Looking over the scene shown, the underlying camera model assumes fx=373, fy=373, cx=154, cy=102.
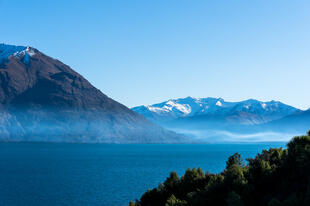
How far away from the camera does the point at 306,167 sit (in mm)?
56500

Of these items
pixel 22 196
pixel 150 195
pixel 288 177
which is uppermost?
pixel 288 177

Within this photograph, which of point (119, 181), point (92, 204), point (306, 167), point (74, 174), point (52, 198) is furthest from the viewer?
point (74, 174)

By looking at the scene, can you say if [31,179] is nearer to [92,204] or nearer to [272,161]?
[92,204]

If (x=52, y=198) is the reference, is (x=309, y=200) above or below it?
above

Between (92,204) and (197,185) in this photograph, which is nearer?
(197,185)

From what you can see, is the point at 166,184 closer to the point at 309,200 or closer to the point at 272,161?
the point at 272,161

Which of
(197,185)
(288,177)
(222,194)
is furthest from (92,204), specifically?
(288,177)

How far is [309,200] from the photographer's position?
4588 centimetres

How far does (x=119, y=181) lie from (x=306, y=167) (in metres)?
85.1

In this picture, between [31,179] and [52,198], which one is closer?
[52,198]

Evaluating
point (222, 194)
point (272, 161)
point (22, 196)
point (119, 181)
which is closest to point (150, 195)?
point (222, 194)

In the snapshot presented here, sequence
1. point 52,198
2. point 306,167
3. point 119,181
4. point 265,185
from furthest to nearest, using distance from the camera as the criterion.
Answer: point 119,181
point 52,198
point 265,185
point 306,167

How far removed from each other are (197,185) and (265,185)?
13.9m

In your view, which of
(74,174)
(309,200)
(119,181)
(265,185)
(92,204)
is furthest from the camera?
(74,174)
